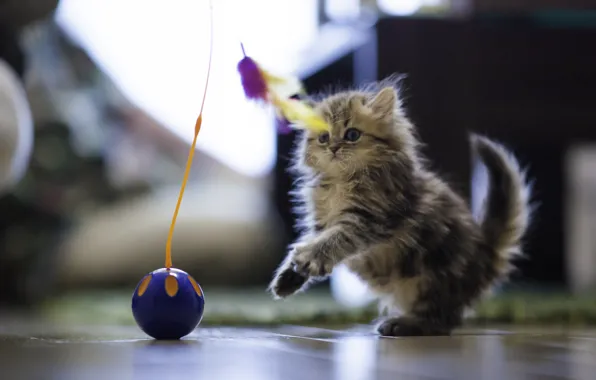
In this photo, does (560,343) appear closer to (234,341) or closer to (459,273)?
(459,273)

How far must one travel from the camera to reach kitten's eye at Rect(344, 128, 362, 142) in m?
1.30

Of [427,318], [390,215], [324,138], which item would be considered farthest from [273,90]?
[427,318]

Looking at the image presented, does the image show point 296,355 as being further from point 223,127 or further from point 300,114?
point 223,127

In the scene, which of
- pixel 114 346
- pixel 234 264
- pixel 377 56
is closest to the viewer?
pixel 114 346

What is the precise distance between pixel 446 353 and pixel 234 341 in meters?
0.38

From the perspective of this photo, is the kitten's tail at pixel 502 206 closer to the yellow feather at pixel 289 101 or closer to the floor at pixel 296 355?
the floor at pixel 296 355

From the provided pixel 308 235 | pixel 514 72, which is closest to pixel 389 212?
pixel 308 235

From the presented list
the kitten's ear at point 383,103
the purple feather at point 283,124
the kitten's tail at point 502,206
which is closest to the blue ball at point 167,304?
the purple feather at point 283,124

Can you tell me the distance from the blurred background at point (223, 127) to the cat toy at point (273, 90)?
0.26m

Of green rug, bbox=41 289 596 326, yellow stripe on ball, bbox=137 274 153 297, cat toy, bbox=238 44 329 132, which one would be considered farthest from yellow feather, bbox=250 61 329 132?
green rug, bbox=41 289 596 326

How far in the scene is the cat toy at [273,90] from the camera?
4.07 ft

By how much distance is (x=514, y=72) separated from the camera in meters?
3.08

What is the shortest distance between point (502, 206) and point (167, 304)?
0.71 metres

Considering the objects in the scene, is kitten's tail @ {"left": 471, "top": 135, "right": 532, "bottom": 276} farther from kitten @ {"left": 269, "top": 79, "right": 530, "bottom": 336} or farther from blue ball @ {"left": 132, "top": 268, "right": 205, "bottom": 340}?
blue ball @ {"left": 132, "top": 268, "right": 205, "bottom": 340}
